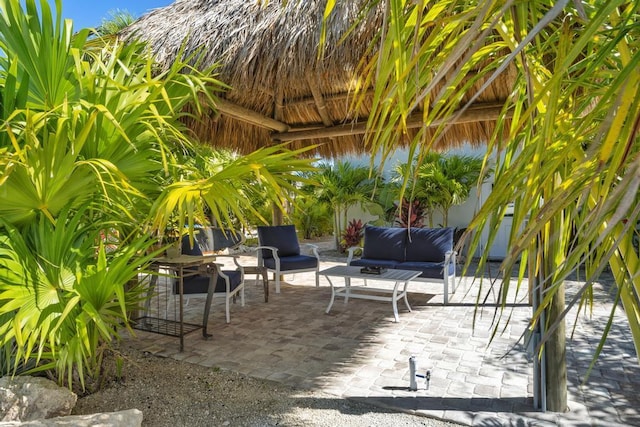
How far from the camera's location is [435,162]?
10414 mm

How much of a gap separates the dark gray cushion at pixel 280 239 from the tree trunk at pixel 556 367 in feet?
15.2

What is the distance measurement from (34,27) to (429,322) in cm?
423

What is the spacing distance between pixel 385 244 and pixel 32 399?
4957 millimetres

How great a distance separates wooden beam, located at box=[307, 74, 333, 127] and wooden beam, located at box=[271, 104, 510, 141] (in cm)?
14

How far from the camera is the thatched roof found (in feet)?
14.1

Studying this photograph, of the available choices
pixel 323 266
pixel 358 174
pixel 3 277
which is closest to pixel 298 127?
pixel 323 266

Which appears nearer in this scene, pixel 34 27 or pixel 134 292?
pixel 34 27

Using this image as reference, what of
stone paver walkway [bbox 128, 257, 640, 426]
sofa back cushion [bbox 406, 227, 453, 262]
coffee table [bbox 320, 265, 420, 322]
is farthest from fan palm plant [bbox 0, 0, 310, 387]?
sofa back cushion [bbox 406, 227, 453, 262]

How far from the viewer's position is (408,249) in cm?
623

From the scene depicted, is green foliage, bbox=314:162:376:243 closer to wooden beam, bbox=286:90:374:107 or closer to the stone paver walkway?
wooden beam, bbox=286:90:374:107

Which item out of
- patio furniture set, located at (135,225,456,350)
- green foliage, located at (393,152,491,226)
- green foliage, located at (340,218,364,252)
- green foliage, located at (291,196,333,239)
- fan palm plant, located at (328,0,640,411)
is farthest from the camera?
green foliage, located at (291,196,333,239)

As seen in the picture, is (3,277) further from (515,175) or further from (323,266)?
(323,266)

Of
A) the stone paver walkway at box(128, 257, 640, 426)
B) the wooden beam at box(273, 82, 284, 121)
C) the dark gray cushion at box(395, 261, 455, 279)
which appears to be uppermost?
the wooden beam at box(273, 82, 284, 121)

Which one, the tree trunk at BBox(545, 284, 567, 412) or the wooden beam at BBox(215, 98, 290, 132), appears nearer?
the tree trunk at BBox(545, 284, 567, 412)
